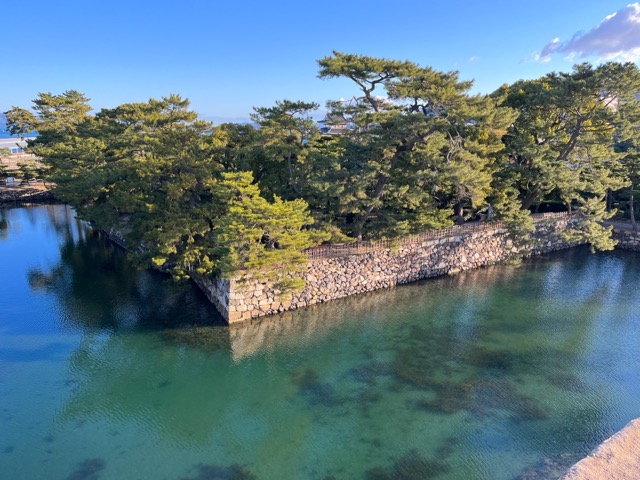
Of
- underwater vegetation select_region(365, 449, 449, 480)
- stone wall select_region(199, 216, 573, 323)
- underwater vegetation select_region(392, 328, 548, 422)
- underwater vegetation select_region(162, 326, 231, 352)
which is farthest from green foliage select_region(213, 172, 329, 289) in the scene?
underwater vegetation select_region(365, 449, 449, 480)

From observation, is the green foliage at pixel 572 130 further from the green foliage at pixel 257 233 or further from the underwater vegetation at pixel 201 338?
the underwater vegetation at pixel 201 338

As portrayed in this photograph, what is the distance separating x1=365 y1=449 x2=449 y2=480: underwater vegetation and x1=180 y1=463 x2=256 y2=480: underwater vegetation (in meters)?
2.76

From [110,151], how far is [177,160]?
1211 centimetres

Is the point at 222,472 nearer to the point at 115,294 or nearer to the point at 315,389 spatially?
the point at 315,389

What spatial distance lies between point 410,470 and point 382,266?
35.9ft

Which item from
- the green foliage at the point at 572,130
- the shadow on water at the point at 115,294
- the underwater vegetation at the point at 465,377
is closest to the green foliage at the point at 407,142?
the green foliage at the point at 572,130

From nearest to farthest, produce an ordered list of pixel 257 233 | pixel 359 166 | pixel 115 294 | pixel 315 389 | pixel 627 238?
pixel 315 389 → pixel 257 233 → pixel 359 166 → pixel 115 294 → pixel 627 238

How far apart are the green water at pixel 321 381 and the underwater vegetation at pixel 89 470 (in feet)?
0.17

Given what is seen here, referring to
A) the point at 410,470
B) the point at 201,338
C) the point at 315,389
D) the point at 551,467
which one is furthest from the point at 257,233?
the point at 551,467

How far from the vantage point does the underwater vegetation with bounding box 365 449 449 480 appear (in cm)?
914

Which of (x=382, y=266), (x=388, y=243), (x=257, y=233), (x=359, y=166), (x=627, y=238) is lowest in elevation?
(x=382, y=266)

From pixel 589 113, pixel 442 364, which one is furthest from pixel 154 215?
pixel 589 113

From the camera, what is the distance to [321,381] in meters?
12.9

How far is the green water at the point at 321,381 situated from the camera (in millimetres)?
9797
